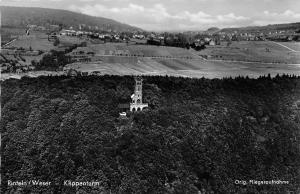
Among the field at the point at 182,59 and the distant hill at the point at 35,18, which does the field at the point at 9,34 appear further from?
the distant hill at the point at 35,18

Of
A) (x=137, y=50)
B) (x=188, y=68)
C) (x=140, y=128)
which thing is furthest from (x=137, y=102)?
(x=137, y=50)

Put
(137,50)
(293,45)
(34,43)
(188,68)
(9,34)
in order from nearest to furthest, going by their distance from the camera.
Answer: (188,68)
(34,43)
(9,34)
(137,50)
(293,45)

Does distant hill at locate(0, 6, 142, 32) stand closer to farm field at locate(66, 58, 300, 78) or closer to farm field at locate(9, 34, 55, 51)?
farm field at locate(9, 34, 55, 51)

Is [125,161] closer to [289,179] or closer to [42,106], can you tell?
[42,106]

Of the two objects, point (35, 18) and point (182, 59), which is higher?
point (35, 18)

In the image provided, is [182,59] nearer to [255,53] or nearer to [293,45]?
[255,53]

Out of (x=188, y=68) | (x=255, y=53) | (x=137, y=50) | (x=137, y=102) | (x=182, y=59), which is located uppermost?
(x=137, y=50)

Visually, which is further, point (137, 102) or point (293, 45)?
point (293, 45)

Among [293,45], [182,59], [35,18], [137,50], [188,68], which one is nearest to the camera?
[188,68]
